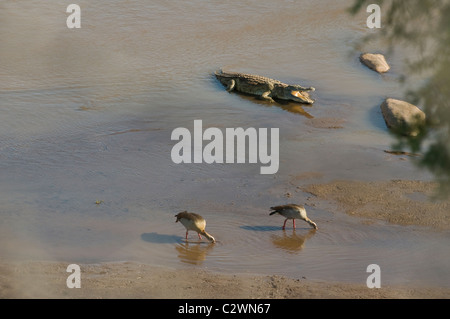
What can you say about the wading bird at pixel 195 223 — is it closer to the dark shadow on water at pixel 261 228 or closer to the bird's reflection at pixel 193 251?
the bird's reflection at pixel 193 251

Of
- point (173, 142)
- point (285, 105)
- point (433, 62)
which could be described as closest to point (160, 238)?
point (173, 142)

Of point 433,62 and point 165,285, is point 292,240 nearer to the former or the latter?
point 165,285

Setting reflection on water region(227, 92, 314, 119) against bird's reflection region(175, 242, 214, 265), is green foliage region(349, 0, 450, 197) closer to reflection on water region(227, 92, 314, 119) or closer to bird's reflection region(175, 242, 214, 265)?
bird's reflection region(175, 242, 214, 265)

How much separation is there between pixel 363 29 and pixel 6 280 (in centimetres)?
1726

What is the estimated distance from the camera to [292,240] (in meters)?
11.1

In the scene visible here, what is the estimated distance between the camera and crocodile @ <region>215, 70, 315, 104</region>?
17641mm

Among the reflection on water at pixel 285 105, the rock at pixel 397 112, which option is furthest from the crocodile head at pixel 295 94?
the rock at pixel 397 112

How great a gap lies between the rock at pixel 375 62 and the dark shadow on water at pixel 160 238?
11162 mm

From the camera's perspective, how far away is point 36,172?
13141mm

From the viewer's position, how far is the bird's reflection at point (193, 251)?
10328 millimetres

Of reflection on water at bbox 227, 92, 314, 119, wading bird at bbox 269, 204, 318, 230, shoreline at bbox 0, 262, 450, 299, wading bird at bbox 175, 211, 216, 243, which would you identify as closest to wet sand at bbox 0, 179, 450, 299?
shoreline at bbox 0, 262, 450, 299

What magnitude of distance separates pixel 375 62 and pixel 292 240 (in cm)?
1067

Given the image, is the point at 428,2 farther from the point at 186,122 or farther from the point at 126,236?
the point at 186,122

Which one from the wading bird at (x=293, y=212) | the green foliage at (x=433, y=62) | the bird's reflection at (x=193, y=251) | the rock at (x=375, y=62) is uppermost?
the rock at (x=375, y=62)
